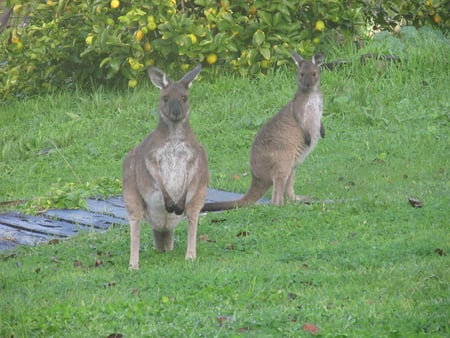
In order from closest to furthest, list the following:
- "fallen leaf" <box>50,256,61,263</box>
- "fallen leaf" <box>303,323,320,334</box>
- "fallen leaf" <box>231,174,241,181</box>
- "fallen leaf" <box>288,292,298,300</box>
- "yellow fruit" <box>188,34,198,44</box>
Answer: "fallen leaf" <box>303,323,320,334</box> < "fallen leaf" <box>288,292,298,300</box> < "fallen leaf" <box>50,256,61,263</box> < "fallen leaf" <box>231,174,241,181</box> < "yellow fruit" <box>188,34,198,44</box>

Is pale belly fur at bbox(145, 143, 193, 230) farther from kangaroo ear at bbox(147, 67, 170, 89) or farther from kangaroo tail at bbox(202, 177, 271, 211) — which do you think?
Result: kangaroo tail at bbox(202, 177, 271, 211)

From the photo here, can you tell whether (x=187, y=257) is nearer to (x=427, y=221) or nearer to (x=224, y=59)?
(x=427, y=221)

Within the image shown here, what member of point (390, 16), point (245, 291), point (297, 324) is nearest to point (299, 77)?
point (245, 291)

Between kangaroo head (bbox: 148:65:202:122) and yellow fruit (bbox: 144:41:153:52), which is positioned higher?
kangaroo head (bbox: 148:65:202:122)

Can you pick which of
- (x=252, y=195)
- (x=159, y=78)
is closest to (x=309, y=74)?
(x=252, y=195)

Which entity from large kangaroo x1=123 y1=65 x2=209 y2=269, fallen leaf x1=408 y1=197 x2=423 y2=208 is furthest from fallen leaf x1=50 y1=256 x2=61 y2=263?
fallen leaf x1=408 y1=197 x2=423 y2=208

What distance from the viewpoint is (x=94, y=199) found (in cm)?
970

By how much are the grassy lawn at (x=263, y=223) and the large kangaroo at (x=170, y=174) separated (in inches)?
11.5

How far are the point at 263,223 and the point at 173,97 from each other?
4.61ft

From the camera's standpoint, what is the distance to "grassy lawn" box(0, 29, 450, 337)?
5629 mm

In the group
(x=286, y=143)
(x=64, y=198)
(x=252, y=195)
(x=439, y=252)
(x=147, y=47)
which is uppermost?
(x=439, y=252)

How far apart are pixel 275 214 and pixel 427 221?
126 centimetres

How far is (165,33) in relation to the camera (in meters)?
13.1

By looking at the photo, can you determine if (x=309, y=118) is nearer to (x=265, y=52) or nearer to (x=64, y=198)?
(x=64, y=198)
